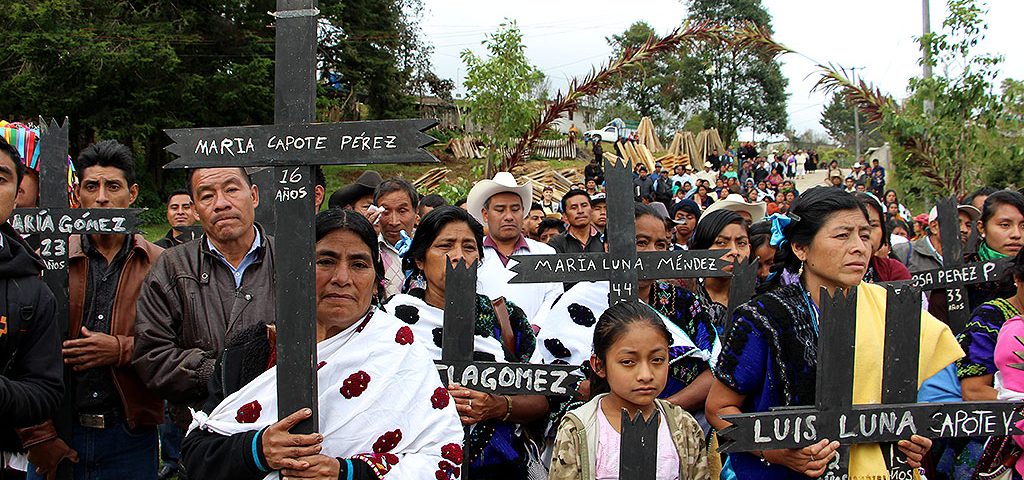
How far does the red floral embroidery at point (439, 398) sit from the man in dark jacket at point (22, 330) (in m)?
1.43

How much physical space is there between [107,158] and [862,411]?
3.58 metres

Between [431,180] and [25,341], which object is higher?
[431,180]

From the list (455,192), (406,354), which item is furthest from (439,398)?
(455,192)

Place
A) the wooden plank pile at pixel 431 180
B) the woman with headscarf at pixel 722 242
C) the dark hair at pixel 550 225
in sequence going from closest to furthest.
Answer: the woman with headscarf at pixel 722 242 → the dark hair at pixel 550 225 → the wooden plank pile at pixel 431 180

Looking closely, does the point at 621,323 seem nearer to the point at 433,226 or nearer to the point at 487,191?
the point at 433,226

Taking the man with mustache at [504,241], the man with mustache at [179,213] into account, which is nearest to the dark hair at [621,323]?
the man with mustache at [504,241]

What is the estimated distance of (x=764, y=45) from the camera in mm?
8320

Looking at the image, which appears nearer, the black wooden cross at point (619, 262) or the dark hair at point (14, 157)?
the dark hair at point (14, 157)

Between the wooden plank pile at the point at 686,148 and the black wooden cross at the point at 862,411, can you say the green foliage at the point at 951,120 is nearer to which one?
the black wooden cross at the point at 862,411

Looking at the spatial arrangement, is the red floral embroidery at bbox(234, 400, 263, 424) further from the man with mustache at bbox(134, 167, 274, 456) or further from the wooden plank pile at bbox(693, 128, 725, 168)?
the wooden plank pile at bbox(693, 128, 725, 168)

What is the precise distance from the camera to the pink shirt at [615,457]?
317 cm

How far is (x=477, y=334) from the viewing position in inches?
149

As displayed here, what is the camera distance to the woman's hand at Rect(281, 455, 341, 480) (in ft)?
7.90

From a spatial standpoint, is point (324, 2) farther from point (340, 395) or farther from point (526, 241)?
point (340, 395)
